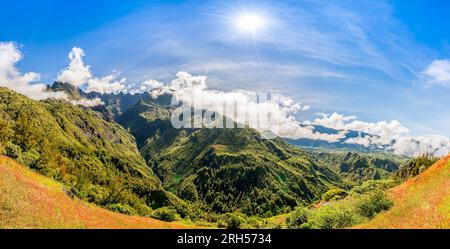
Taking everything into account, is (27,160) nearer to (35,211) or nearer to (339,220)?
(35,211)

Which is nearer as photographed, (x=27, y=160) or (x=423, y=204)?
(x=423, y=204)

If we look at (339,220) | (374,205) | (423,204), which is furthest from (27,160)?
(423,204)

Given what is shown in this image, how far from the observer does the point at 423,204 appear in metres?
39.9

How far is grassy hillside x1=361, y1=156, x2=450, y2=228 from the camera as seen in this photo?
35.2 m

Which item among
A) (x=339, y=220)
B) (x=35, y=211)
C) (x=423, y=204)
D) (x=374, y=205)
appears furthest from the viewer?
(x=374, y=205)

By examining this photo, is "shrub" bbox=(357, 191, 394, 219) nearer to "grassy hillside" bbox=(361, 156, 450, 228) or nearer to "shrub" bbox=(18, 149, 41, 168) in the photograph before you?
"grassy hillside" bbox=(361, 156, 450, 228)

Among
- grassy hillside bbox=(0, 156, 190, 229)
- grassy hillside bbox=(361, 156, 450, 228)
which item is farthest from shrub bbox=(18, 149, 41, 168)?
grassy hillside bbox=(361, 156, 450, 228)

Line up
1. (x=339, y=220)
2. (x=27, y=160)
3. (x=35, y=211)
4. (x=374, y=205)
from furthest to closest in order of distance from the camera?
(x=27, y=160) < (x=374, y=205) < (x=339, y=220) < (x=35, y=211)

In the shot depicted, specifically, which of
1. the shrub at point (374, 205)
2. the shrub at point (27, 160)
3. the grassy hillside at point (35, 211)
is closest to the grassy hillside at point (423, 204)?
the shrub at point (374, 205)

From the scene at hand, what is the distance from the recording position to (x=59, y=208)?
1444 inches
